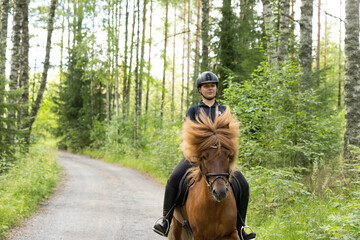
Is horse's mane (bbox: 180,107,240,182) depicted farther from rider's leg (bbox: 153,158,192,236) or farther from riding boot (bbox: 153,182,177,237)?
riding boot (bbox: 153,182,177,237)

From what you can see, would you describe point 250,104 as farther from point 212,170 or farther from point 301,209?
point 212,170

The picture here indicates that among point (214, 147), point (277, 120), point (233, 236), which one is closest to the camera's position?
point (214, 147)

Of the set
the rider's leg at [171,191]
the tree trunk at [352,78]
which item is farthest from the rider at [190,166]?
the tree trunk at [352,78]

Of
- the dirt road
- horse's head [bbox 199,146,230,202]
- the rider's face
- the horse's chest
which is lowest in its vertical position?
the dirt road

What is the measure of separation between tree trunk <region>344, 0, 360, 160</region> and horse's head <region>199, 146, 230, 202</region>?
632 centimetres

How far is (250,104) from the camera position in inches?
354

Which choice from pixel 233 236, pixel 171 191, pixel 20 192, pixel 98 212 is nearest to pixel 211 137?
pixel 233 236

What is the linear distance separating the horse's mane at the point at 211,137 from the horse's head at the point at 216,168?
6 centimetres

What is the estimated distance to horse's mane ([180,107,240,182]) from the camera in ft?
12.8

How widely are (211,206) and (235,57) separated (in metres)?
11.7

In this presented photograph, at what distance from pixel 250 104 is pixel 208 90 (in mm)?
4080

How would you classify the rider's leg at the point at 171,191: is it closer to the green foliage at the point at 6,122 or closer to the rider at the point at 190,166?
the rider at the point at 190,166

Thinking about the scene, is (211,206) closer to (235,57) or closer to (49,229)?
(49,229)

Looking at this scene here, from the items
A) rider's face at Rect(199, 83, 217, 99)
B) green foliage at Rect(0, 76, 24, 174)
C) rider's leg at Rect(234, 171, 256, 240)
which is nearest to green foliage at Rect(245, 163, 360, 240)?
rider's leg at Rect(234, 171, 256, 240)
